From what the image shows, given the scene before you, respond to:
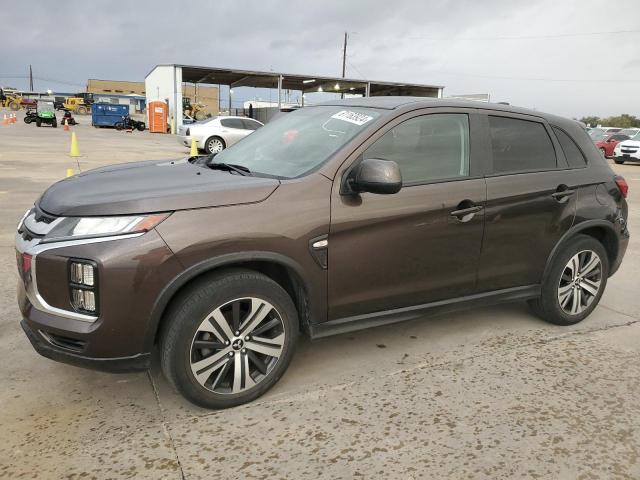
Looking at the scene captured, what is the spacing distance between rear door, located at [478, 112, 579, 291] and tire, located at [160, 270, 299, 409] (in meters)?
1.48

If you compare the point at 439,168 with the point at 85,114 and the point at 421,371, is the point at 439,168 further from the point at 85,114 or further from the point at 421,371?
the point at 85,114

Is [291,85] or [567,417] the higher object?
[291,85]

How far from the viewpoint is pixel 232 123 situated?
19234mm

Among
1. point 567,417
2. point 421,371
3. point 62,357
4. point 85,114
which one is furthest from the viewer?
point 85,114

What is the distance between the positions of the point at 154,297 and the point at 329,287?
0.96 meters

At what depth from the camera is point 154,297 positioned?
8.14 ft

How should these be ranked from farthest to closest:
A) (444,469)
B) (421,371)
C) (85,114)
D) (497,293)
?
(85,114)
(497,293)
(421,371)
(444,469)

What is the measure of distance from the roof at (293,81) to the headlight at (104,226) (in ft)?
114

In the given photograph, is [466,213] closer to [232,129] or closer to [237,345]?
[237,345]

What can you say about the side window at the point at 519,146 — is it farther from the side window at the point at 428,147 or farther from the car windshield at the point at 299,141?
the car windshield at the point at 299,141

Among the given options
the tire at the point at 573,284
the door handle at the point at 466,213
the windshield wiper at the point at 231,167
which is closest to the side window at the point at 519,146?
the door handle at the point at 466,213

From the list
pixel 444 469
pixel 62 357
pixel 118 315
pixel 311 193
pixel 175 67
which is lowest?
pixel 444 469

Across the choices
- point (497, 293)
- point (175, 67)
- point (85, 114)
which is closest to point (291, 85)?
point (175, 67)

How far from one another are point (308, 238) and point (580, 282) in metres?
2.44
